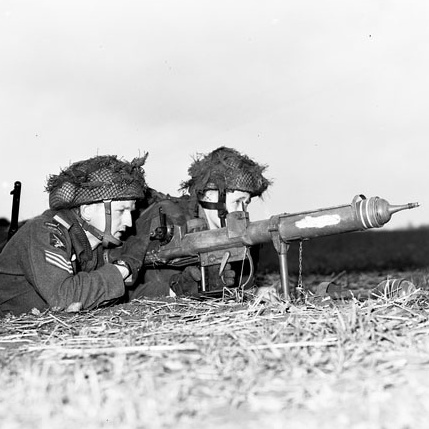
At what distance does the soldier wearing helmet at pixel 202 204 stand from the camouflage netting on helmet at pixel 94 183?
0.41 meters

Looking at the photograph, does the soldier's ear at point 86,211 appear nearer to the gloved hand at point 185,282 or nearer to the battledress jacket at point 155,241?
the battledress jacket at point 155,241

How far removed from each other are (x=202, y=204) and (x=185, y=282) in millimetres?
635

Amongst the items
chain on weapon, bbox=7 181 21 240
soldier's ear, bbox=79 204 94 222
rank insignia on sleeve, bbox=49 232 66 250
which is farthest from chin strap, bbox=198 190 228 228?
chain on weapon, bbox=7 181 21 240

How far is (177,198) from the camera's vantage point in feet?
20.6

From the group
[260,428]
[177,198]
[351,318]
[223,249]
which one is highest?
[177,198]

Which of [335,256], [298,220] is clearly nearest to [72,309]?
[298,220]

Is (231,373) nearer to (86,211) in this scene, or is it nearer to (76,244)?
(76,244)

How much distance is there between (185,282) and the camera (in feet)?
19.2

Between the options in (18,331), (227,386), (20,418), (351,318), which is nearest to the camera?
(20,418)

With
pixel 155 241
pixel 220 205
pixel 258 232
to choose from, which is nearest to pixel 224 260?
pixel 258 232

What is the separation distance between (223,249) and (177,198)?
120 cm

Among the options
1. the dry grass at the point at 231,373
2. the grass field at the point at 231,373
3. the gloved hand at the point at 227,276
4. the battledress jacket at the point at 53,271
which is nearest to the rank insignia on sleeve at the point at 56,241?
the battledress jacket at the point at 53,271

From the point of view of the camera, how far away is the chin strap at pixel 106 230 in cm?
542

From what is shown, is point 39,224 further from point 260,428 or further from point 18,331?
point 260,428
